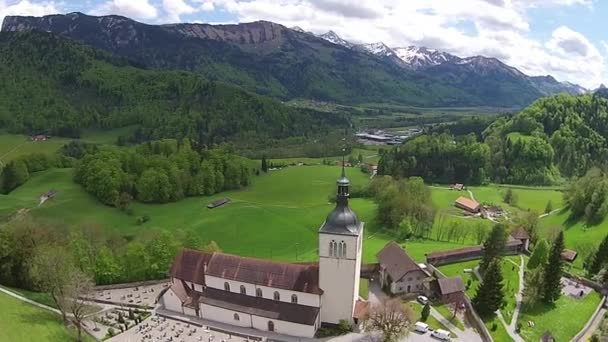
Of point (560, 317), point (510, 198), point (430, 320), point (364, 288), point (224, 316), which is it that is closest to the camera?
point (224, 316)

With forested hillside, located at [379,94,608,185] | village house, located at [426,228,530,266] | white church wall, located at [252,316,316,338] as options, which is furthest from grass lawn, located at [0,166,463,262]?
forested hillside, located at [379,94,608,185]

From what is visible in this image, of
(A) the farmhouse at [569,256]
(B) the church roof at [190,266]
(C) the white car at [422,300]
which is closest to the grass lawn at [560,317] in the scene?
(C) the white car at [422,300]

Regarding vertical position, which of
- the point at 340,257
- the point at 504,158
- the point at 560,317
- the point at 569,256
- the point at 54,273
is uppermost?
the point at 340,257

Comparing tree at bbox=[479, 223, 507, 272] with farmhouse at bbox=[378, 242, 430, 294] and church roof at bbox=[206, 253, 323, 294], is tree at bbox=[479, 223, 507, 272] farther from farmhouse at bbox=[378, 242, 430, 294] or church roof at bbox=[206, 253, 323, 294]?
church roof at bbox=[206, 253, 323, 294]

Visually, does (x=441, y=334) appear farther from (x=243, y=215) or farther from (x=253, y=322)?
(x=243, y=215)

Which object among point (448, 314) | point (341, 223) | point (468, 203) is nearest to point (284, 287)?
point (341, 223)

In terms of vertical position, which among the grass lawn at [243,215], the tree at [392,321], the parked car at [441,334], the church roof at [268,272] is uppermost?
the church roof at [268,272]

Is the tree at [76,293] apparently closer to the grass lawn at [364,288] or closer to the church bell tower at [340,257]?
the church bell tower at [340,257]

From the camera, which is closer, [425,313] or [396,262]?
[425,313]
